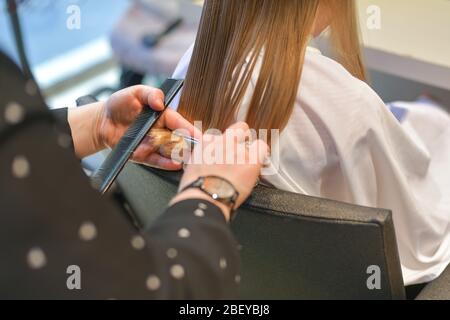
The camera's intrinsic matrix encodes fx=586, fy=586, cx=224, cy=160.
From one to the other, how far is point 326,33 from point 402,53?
9.0 inches

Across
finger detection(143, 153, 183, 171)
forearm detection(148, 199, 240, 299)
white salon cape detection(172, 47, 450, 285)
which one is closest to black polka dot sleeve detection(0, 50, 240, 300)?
forearm detection(148, 199, 240, 299)

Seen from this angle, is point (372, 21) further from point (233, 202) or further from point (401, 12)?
point (233, 202)

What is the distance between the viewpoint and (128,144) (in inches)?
28.8

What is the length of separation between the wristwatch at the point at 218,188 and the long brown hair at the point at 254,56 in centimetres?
20

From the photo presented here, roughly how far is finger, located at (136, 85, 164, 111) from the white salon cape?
98 mm

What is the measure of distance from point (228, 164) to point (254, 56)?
226mm

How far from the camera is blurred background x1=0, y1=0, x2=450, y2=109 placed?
116cm

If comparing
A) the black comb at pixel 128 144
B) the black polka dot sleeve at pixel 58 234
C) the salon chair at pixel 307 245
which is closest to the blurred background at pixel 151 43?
the black polka dot sleeve at pixel 58 234

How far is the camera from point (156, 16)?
5.57 ft

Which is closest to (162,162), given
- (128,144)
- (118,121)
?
(128,144)

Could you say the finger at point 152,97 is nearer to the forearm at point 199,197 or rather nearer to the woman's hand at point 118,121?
the woman's hand at point 118,121

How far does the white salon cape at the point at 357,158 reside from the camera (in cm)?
80

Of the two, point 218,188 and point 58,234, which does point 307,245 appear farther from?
point 58,234
